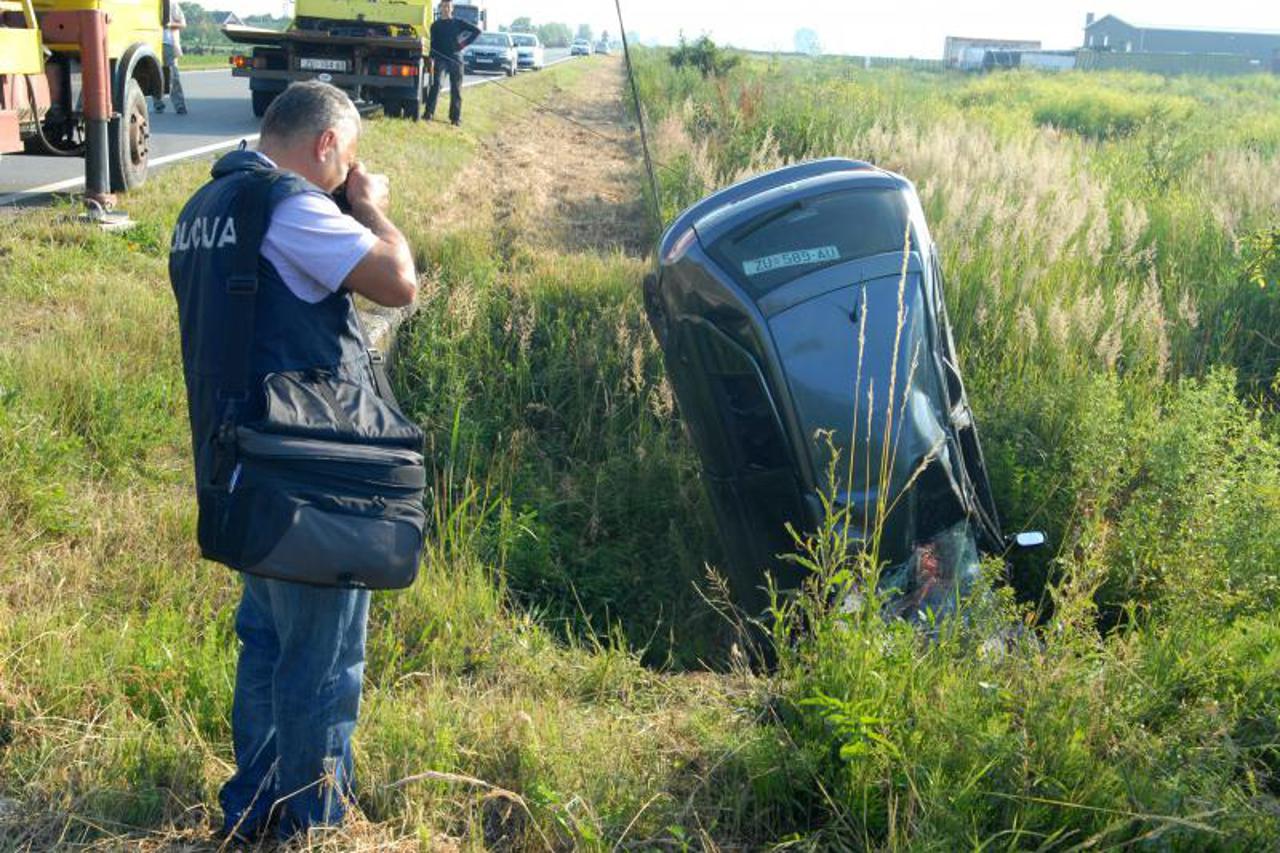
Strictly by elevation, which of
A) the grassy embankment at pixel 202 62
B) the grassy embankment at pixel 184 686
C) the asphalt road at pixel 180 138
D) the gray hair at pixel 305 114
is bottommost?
the grassy embankment at pixel 184 686

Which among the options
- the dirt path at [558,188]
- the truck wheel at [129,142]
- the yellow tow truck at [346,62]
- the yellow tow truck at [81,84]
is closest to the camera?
the yellow tow truck at [81,84]

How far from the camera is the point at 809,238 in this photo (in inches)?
161

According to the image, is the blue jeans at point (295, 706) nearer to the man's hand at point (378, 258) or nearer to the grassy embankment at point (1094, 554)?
the man's hand at point (378, 258)

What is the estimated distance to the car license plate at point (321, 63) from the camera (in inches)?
717

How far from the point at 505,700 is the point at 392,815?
634mm

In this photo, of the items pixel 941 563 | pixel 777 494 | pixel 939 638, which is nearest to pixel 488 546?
pixel 777 494

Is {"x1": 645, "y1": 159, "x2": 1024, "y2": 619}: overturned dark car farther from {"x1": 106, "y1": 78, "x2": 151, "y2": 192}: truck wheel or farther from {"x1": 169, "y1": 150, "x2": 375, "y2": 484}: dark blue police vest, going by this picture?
{"x1": 106, "y1": 78, "x2": 151, "y2": 192}: truck wheel

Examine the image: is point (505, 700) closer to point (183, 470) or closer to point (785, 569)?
point (785, 569)

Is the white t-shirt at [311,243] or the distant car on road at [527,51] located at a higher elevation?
the distant car on road at [527,51]

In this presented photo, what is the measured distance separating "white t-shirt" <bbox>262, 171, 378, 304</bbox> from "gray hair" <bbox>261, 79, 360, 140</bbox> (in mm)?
243

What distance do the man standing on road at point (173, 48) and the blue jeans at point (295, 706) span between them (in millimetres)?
9863

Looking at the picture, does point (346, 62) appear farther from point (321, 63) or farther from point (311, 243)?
point (311, 243)

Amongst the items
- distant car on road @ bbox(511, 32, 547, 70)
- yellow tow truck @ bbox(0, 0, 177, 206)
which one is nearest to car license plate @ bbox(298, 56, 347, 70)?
yellow tow truck @ bbox(0, 0, 177, 206)

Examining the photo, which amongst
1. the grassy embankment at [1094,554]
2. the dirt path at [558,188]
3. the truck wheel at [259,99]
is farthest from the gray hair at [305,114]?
the truck wheel at [259,99]
